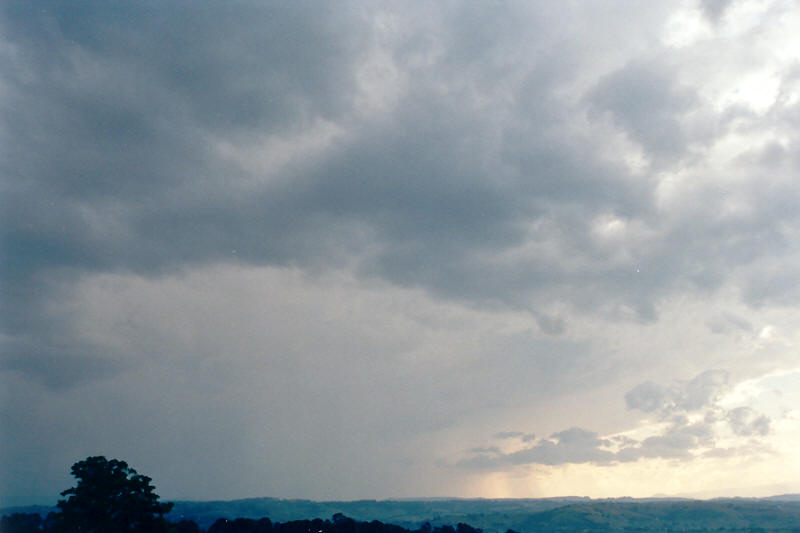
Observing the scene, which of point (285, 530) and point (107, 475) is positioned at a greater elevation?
point (107, 475)

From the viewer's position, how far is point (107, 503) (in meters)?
96.3

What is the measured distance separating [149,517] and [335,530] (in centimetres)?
11024

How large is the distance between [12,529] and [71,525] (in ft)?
86.2

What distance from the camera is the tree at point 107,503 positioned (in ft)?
313

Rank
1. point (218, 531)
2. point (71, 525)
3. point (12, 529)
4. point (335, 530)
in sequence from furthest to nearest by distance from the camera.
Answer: point (335, 530), point (218, 531), point (12, 529), point (71, 525)

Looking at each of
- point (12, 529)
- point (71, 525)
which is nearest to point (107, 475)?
point (71, 525)

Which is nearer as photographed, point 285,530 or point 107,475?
point 107,475

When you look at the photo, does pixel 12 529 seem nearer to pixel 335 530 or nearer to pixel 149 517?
pixel 149 517

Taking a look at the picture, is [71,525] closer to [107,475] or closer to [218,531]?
[107,475]

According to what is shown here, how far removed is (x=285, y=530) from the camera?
182625 mm

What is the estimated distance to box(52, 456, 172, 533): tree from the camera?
3750 inches

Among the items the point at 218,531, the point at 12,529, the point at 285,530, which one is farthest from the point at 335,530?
the point at 12,529

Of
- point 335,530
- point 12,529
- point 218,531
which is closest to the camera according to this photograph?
point 12,529

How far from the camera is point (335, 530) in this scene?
19675 centimetres
